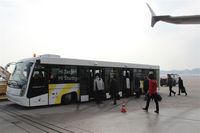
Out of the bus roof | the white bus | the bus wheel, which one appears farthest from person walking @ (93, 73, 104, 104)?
the bus wheel

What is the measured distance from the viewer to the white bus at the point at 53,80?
41.9 ft

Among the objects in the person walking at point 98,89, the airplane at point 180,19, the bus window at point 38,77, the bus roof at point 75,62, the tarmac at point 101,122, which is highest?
the airplane at point 180,19

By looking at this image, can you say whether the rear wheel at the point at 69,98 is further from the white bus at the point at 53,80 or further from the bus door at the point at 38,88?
the bus door at the point at 38,88

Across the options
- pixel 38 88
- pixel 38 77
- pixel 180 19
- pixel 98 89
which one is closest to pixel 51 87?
pixel 38 88

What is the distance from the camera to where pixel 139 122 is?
31.2 feet

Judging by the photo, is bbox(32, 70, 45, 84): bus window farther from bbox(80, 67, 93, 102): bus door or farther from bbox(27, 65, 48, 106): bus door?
bbox(80, 67, 93, 102): bus door

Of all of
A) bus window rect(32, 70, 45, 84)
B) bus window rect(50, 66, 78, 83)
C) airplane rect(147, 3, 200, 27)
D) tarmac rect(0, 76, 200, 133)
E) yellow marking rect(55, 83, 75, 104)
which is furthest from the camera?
yellow marking rect(55, 83, 75, 104)

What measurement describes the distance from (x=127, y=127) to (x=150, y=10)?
6.91 meters

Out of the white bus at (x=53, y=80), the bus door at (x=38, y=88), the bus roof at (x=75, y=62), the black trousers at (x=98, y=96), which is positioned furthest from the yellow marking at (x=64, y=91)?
the black trousers at (x=98, y=96)

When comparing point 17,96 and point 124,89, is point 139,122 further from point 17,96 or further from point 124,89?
point 124,89

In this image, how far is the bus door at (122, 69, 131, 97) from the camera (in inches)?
735

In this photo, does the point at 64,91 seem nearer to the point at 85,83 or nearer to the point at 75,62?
the point at 85,83

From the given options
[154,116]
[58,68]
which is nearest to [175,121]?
[154,116]

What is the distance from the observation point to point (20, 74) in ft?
44.2
